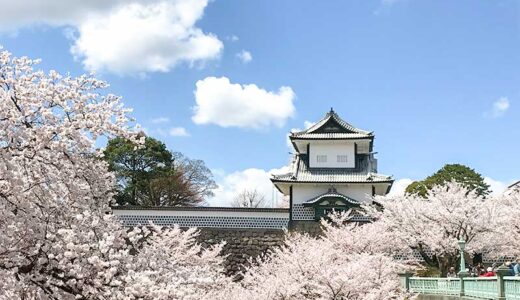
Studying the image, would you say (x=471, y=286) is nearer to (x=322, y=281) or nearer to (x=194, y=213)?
(x=322, y=281)

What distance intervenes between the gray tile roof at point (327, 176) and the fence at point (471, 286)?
26.3ft

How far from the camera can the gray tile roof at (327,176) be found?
2497cm

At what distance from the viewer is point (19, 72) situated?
5918 millimetres

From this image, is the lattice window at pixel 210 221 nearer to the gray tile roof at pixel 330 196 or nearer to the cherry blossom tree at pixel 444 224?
the gray tile roof at pixel 330 196

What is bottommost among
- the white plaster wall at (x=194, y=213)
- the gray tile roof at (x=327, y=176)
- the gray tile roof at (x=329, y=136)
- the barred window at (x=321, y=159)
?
the white plaster wall at (x=194, y=213)

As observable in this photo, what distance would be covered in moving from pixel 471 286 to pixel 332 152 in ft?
46.8

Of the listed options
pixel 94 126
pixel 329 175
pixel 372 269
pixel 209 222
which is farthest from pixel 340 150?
pixel 94 126

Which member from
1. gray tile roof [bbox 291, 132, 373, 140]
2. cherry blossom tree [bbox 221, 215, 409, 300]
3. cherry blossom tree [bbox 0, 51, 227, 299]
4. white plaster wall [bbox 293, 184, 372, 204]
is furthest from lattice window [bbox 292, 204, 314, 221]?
cherry blossom tree [bbox 0, 51, 227, 299]

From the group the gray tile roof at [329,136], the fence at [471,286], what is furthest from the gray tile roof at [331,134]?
the fence at [471,286]

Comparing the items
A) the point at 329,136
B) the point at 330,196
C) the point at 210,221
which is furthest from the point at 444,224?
the point at 210,221

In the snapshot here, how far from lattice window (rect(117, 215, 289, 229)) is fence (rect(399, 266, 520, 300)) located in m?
7.58

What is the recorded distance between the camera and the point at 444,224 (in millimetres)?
19797

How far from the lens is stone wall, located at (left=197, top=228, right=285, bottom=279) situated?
75.8 feet

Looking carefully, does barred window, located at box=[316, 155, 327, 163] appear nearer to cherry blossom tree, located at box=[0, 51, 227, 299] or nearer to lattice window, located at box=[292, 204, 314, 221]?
lattice window, located at box=[292, 204, 314, 221]
